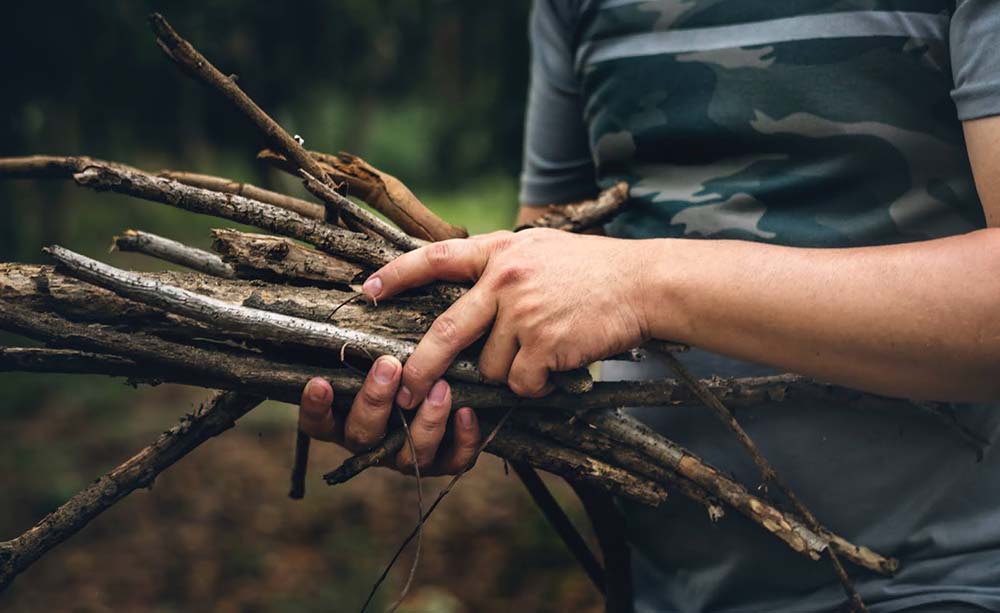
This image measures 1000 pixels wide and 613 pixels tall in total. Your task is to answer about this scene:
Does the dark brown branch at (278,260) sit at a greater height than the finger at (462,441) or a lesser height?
greater

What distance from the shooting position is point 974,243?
128cm

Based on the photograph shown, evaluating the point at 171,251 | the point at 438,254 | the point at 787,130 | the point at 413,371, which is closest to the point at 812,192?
the point at 787,130

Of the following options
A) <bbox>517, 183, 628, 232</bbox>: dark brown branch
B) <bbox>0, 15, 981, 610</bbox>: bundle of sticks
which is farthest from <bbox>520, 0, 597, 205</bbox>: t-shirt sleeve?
<bbox>0, 15, 981, 610</bbox>: bundle of sticks

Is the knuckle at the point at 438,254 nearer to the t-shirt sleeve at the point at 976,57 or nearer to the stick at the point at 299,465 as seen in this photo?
the stick at the point at 299,465

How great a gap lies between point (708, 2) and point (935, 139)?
536mm

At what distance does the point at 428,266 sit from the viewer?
1.49 m

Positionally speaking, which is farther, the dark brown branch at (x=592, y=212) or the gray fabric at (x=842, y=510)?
the dark brown branch at (x=592, y=212)

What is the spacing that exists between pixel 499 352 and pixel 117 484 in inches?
29.6

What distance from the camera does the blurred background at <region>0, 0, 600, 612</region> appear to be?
A: 13.6 ft

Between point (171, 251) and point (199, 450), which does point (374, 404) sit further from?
point (199, 450)

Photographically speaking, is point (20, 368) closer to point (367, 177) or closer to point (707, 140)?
point (367, 177)

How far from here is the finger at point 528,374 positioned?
1.44 meters

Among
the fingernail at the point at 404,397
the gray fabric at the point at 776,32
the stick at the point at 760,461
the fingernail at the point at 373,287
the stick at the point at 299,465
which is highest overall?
the gray fabric at the point at 776,32

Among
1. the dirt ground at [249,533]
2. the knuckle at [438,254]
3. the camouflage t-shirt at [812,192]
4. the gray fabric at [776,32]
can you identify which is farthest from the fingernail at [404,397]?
the dirt ground at [249,533]
